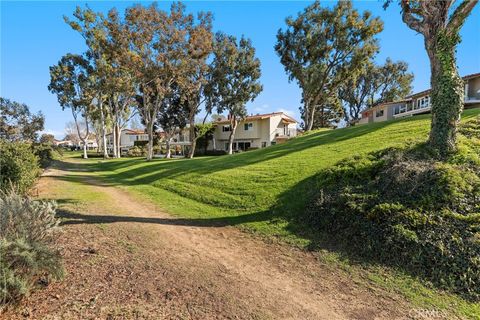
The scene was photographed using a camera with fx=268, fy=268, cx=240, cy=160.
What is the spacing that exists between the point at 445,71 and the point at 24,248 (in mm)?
9927

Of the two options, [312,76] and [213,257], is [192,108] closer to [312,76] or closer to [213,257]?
[312,76]

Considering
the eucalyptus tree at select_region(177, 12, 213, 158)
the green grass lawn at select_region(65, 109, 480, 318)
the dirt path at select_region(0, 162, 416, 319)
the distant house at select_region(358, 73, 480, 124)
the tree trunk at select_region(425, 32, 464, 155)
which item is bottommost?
the dirt path at select_region(0, 162, 416, 319)

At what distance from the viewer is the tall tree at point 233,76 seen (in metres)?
34.3

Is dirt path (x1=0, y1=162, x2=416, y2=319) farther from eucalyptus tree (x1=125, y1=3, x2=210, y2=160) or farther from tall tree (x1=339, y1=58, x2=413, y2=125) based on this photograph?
tall tree (x1=339, y1=58, x2=413, y2=125)

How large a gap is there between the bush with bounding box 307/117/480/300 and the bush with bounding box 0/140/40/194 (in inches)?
379

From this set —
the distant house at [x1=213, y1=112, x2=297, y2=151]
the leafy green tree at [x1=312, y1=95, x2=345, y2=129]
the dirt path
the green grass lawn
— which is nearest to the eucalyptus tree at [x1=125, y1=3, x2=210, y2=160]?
the green grass lawn

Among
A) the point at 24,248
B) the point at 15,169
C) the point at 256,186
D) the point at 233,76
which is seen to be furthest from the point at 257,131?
the point at 24,248

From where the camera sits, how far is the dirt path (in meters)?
3.64

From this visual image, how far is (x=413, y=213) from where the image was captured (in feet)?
18.1

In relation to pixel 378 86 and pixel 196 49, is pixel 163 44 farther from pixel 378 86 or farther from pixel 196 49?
pixel 378 86

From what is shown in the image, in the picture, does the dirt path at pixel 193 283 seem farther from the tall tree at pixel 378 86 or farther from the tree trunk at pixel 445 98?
the tall tree at pixel 378 86

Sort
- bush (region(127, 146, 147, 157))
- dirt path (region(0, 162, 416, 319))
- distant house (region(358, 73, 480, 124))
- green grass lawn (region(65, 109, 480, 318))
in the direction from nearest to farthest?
dirt path (region(0, 162, 416, 319))
green grass lawn (region(65, 109, 480, 318))
distant house (region(358, 73, 480, 124))
bush (region(127, 146, 147, 157))

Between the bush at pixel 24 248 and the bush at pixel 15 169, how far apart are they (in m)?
5.40

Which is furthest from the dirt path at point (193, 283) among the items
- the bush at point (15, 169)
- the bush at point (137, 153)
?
the bush at point (137, 153)
